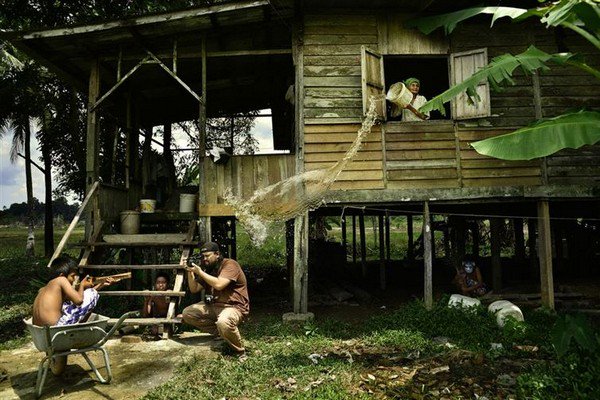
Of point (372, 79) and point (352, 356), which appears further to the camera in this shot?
point (372, 79)

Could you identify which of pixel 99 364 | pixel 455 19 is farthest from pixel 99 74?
pixel 455 19

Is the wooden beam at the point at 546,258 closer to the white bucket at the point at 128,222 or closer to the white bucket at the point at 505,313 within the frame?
the white bucket at the point at 505,313

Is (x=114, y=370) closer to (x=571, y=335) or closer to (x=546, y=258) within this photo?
(x=571, y=335)

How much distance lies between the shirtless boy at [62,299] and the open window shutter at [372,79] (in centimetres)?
539

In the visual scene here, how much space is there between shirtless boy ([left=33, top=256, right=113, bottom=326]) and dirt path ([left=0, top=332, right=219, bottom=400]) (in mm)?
753

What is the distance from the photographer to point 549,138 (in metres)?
4.88

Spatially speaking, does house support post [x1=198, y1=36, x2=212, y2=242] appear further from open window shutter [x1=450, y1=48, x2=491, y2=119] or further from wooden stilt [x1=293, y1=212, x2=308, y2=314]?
open window shutter [x1=450, y1=48, x2=491, y2=119]

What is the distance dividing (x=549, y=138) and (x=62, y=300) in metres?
5.93

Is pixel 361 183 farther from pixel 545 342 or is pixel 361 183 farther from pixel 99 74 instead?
pixel 99 74

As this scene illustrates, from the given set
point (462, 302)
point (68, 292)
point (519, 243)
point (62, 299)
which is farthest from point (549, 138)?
point (519, 243)

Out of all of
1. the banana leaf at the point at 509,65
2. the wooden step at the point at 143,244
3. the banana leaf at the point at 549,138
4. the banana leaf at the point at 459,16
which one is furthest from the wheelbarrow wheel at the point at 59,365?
the banana leaf at the point at 459,16

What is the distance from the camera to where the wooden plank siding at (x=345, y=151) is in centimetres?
808

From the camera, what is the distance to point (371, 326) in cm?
755

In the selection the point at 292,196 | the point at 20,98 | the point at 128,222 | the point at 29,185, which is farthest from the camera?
the point at 29,185
